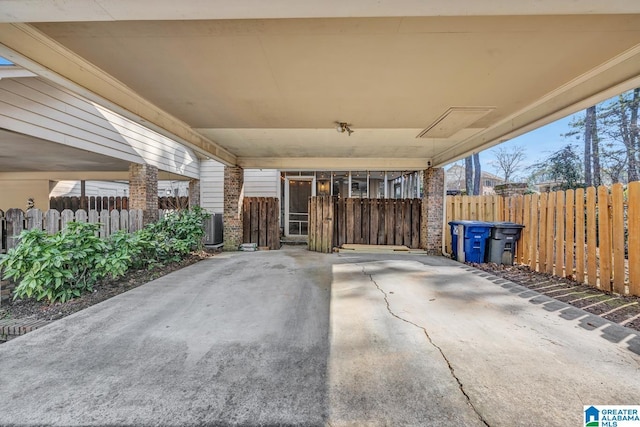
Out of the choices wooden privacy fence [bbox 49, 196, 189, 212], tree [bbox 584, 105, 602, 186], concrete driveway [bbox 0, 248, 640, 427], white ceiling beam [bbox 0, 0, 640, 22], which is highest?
tree [bbox 584, 105, 602, 186]

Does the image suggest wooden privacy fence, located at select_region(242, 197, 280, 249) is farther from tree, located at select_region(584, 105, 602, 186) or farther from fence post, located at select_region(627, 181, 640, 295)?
tree, located at select_region(584, 105, 602, 186)

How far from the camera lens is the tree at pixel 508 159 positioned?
1961 cm

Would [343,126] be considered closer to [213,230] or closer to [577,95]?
[577,95]

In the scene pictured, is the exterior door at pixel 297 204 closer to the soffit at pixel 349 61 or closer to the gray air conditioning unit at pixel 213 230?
the gray air conditioning unit at pixel 213 230

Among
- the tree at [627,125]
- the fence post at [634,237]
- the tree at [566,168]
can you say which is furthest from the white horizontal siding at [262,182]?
the tree at [627,125]

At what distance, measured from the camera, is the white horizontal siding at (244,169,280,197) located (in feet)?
35.5

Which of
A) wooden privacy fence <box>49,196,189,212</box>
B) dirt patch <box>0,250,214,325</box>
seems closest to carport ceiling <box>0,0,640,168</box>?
dirt patch <box>0,250,214,325</box>

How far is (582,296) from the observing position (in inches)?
155

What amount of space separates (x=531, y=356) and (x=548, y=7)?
2.74m

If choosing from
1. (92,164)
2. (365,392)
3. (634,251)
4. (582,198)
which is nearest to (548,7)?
(365,392)

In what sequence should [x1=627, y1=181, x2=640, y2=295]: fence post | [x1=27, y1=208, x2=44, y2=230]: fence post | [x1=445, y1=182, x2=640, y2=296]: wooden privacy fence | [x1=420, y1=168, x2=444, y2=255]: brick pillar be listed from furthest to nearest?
1. [x1=420, y1=168, x2=444, y2=255]: brick pillar
2. [x1=27, y1=208, x2=44, y2=230]: fence post
3. [x1=445, y1=182, x2=640, y2=296]: wooden privacy fence
4. [x1=627, y1=181, x2=640, y2=295]: fence post

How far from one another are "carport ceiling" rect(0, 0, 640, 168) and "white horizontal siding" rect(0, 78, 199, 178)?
2.01m

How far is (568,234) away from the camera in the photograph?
4738 mm

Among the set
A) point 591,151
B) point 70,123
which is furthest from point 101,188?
point 591,151
